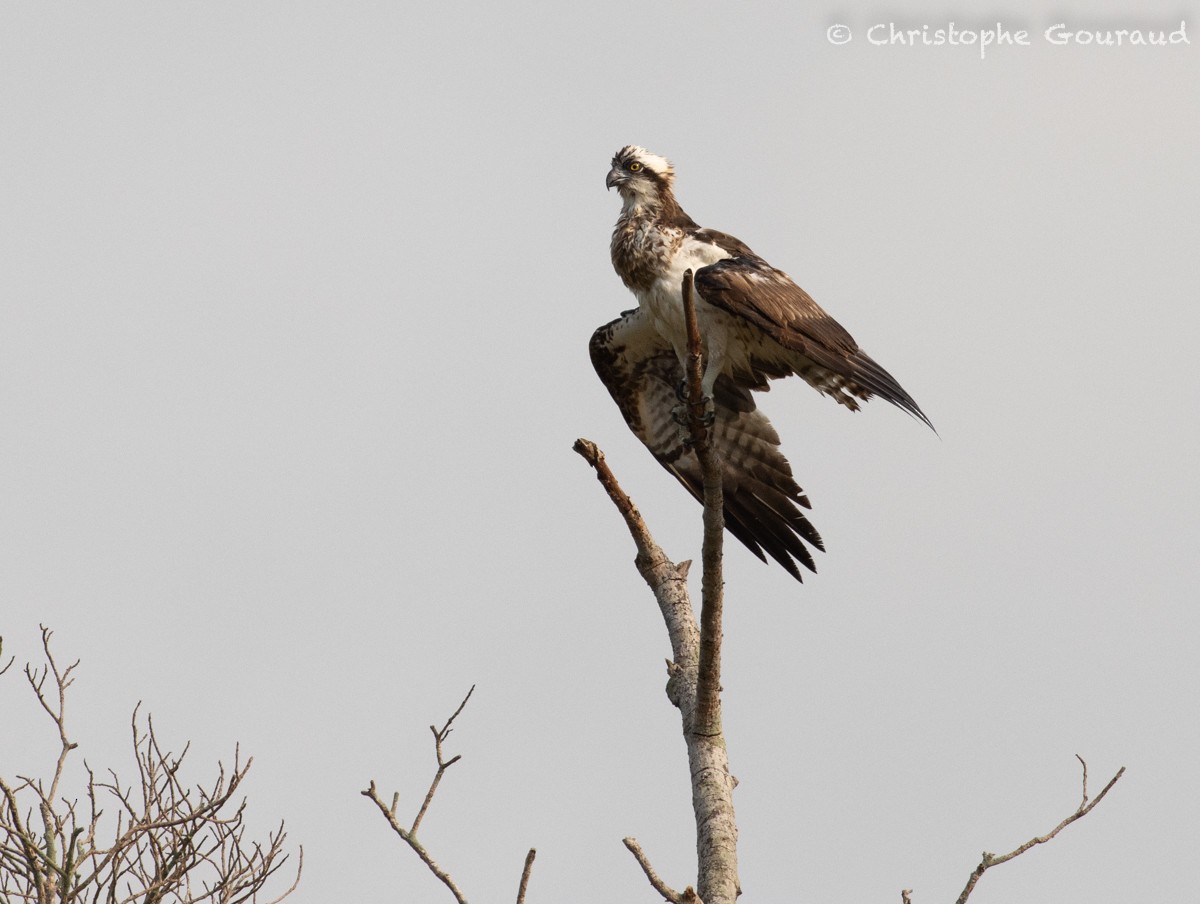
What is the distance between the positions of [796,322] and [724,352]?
821mm

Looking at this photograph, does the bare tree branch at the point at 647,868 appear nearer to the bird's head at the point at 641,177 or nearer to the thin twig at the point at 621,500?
the thin twig at the point at 621,500

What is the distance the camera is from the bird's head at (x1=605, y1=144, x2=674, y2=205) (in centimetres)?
1073

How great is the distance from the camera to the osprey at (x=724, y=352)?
9.56m

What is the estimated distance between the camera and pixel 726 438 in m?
11.4

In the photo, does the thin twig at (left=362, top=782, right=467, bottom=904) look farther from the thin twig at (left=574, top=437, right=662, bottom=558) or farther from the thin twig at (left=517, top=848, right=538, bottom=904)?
the thin twig at (left=574, top=437, right=662, bottom=558)

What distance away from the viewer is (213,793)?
7.68 m

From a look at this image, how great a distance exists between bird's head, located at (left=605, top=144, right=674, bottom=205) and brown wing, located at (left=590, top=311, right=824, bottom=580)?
33.0 inches

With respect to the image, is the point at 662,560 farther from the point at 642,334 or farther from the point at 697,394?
the point at 642,334

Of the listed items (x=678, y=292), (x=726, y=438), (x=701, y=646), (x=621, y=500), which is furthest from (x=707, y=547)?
(x=726, y=438)

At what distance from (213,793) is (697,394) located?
10.3ft

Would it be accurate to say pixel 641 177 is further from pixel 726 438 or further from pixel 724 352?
pixel 726 438

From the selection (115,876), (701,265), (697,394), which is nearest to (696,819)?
(697,394)

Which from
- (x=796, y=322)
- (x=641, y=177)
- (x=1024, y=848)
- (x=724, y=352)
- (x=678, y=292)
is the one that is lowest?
(x=1024, y=848)

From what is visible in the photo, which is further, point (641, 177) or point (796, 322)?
point (641, 177)
